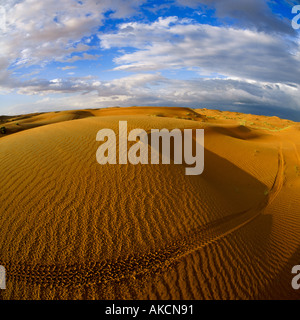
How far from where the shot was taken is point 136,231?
434 centimetres

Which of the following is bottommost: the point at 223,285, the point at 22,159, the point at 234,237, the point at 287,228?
the point at 223,285

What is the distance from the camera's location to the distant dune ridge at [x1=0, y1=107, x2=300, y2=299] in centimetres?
345

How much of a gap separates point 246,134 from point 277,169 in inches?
266

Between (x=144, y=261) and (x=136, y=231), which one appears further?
(x=136, y=231)

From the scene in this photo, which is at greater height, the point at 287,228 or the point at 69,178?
the point at 69,178

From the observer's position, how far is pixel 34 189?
5344mm

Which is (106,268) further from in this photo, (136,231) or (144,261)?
(136,231)

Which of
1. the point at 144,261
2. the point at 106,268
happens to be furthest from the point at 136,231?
the point at 106,268

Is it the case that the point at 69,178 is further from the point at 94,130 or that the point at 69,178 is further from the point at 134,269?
the point at 94,130

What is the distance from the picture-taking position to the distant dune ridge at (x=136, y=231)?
3.45 m

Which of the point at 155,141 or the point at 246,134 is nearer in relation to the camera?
the point at 155,141
